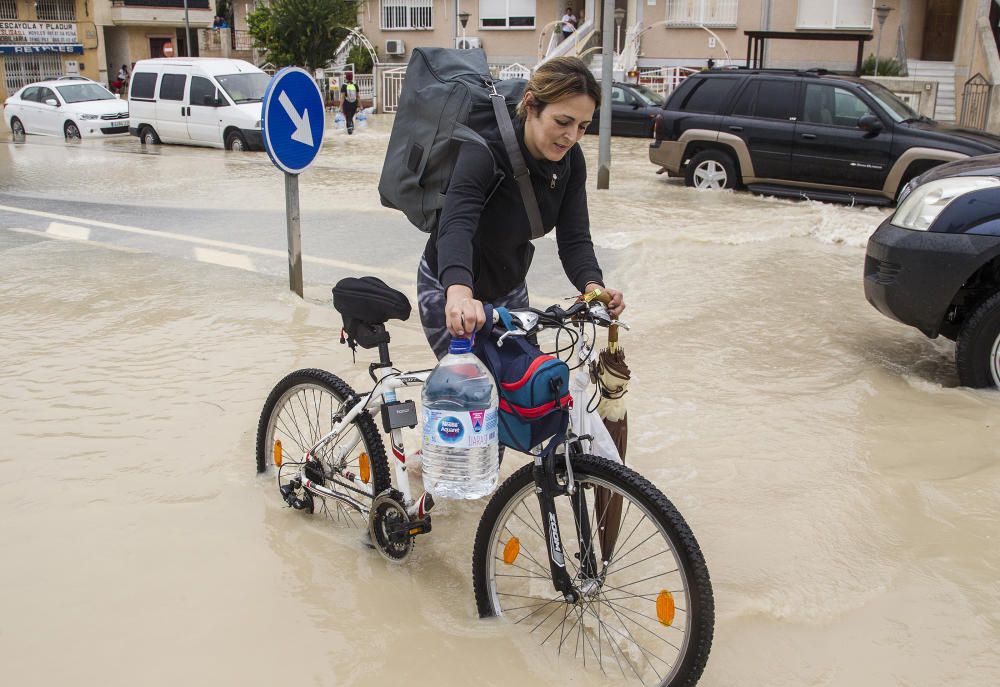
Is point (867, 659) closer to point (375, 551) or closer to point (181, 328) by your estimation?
point (375, 551)

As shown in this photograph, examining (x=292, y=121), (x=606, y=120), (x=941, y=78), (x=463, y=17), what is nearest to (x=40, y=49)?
(x=463, y=17)

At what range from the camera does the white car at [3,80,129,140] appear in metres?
21.7

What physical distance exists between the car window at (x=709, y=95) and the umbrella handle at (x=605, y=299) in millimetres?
11209

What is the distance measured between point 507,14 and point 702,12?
7.38 metres

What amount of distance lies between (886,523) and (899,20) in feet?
89.0

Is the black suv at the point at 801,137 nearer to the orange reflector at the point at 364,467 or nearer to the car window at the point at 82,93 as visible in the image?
the orange reflector at the point at 364,467

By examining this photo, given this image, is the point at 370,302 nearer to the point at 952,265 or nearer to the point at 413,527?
the point at 413,527

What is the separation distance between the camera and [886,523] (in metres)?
4.09

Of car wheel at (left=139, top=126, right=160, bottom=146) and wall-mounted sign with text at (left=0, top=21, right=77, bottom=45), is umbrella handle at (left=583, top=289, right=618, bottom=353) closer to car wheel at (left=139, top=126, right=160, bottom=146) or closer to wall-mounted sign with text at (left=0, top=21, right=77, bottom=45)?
car wheel at (left=139, top=126, right=160, bottom=146)

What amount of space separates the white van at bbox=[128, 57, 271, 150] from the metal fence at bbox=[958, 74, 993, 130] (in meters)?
14.4

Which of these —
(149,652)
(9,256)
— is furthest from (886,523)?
(9,256)

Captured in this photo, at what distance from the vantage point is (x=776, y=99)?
42.8 feet

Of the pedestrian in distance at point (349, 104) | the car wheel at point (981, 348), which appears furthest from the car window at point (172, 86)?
the car wheel at point (981, 348)

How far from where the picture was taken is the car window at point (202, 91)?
1945 centimetres
